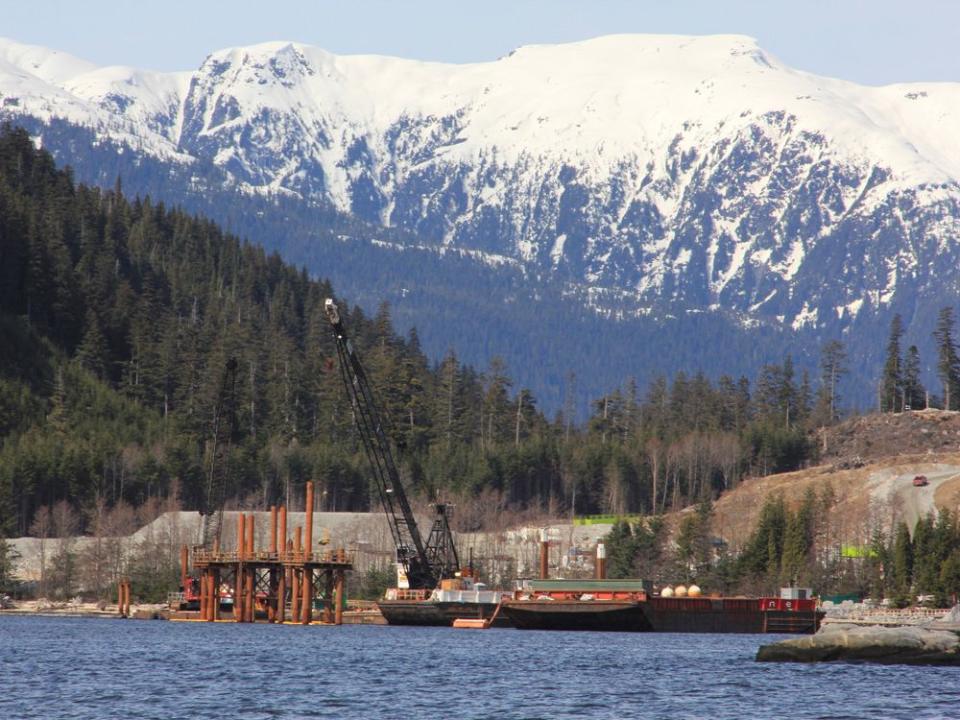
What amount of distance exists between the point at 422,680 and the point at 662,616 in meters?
76.6

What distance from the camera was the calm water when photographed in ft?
331

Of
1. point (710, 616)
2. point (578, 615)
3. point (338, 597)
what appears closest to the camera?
point (338, 597)

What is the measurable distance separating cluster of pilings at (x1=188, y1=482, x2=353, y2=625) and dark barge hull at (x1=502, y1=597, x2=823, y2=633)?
17.0 m

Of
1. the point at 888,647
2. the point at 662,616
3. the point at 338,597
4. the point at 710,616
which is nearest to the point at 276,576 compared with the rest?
the point at 338,597

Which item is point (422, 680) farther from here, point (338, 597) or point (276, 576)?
point (276, 576)

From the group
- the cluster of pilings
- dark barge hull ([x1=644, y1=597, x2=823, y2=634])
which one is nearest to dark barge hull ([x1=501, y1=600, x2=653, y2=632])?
dark barge hull ([x1=644, y1=597, x2=823, y2=634])

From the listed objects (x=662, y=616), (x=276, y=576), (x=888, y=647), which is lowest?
(x=888, y=647)

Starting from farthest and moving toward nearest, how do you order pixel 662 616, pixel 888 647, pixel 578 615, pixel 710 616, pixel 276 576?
pixel 276 576
pixel 710 616
pixel 662 616
pixel 578 615
pixel 888 647

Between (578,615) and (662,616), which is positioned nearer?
(578,615)

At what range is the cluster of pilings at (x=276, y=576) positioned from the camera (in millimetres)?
184625

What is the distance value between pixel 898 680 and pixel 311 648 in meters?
43.8

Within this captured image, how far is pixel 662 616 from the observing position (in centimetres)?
19250

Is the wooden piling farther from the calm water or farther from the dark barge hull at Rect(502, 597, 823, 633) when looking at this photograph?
the calm water

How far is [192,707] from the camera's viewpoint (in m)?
100
